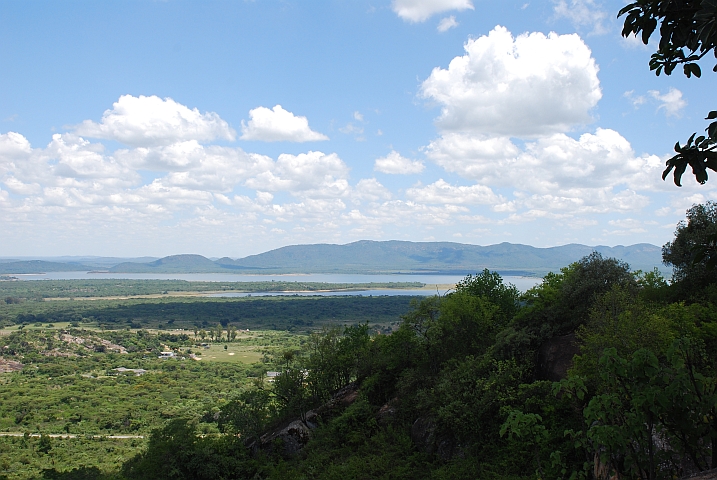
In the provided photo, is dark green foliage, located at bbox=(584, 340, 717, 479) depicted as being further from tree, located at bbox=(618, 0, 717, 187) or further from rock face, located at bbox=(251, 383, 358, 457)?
rock face, located at bbox=(251, 383, 358, 457)

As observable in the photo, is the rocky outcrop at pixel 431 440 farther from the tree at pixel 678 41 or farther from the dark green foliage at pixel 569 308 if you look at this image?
the tree at pixel 678 41

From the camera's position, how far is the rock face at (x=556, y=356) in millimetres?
27656

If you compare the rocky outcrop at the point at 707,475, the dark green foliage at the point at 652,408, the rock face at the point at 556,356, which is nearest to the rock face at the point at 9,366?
the rock face at the point at 556,356

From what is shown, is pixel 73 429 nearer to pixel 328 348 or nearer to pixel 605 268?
pixel 328 348

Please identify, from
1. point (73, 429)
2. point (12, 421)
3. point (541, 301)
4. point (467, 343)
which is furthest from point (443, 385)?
point (12, 421)

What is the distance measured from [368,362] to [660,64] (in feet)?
122

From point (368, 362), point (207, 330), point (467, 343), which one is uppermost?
point (467, 343)

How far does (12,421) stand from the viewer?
6969cm

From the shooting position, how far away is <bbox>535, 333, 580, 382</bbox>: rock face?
27.7 m

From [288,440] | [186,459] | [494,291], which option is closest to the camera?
[186,459]

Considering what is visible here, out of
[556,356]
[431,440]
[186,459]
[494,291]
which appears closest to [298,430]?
[186,459]

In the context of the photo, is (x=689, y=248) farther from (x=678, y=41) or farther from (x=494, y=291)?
(x=678, y=41)

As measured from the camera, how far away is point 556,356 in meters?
28.6

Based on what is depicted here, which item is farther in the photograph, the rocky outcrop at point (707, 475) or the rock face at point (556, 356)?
the rock face at point (556, 356)
